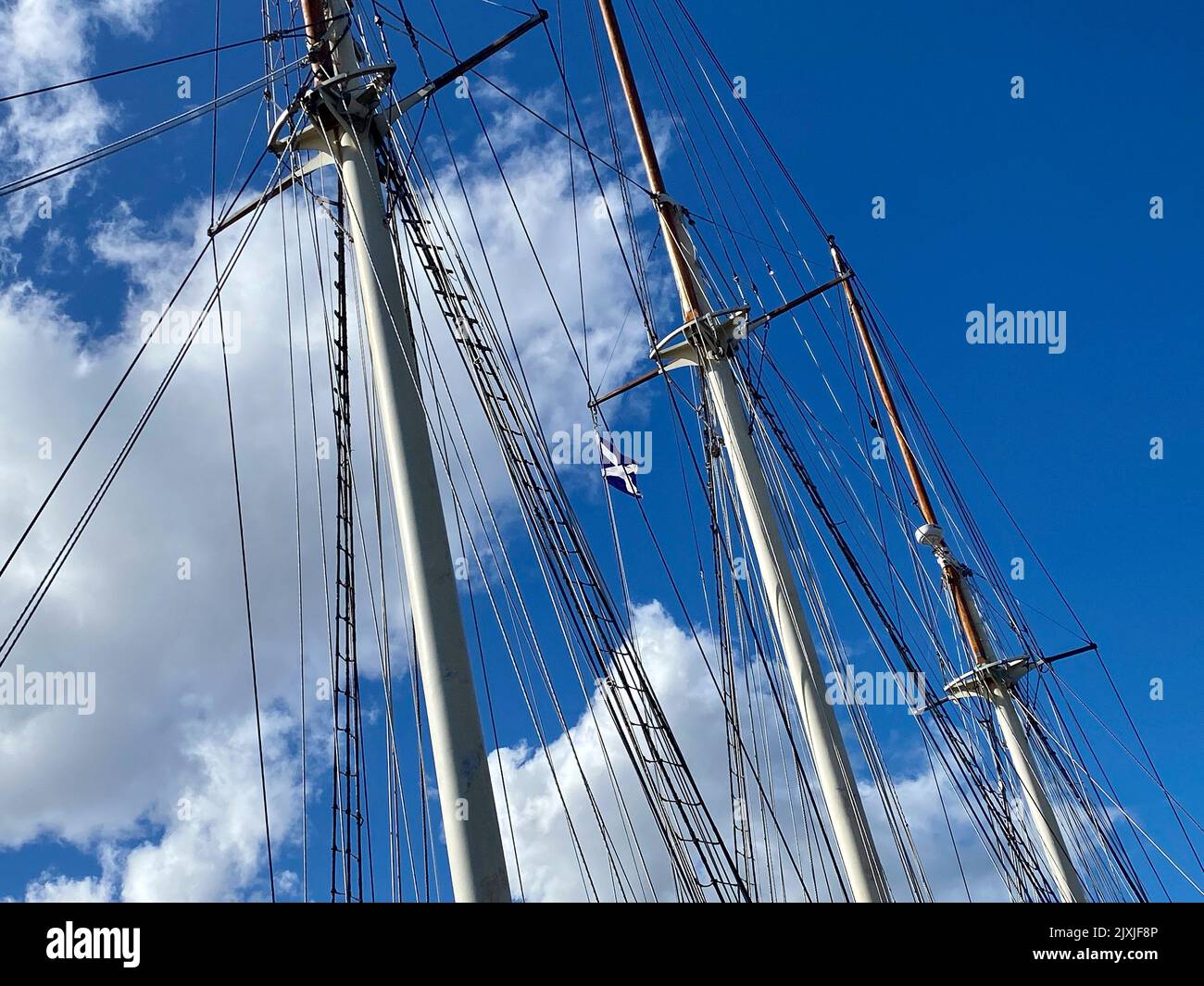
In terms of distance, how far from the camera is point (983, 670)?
33.6m

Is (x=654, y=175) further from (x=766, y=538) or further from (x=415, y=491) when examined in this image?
(x=415, y=491)

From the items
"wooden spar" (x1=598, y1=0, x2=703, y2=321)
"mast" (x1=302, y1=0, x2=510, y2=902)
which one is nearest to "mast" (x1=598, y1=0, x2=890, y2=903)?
"wooden spar" (x1=598, y1=0, x2=703, y2=321)

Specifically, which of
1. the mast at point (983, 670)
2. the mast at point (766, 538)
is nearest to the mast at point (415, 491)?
the mast at point (766, 538)

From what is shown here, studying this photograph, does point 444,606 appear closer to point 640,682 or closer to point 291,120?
point 640,682

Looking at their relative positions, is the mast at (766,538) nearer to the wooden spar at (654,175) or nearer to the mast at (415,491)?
the wooden spar at (654,175)

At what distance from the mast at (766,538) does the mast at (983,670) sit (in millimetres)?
9316

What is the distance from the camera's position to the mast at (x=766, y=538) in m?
15.7

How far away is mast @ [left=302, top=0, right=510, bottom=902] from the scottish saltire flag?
387 inches
